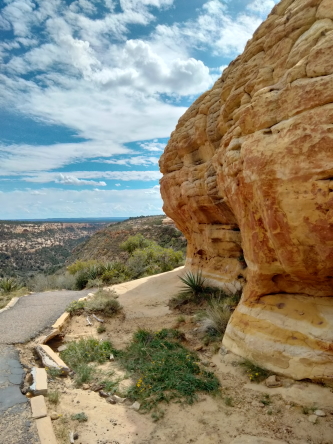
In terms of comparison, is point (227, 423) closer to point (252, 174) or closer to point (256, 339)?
point (256, 339)

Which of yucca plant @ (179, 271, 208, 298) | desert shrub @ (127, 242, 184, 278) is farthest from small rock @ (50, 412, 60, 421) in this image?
desert shrub @ (127, 242, 184, 278)

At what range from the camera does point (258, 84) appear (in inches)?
220

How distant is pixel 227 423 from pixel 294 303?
2245 millimetres

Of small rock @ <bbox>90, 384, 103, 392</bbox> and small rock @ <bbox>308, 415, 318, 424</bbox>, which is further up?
small rock @ <bbox>308, 415, 318, 424</bbox>

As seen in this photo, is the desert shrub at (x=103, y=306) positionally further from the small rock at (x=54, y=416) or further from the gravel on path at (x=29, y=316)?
the small rock at (x=54, y=416)

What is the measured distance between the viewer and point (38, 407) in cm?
414

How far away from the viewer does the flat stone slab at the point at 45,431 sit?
11.6 feet

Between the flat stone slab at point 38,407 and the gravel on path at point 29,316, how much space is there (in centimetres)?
267

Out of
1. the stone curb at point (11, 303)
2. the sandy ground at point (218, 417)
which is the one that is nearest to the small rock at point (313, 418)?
the sandy ground at point (218, 417)

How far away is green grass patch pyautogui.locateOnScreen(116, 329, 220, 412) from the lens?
15.9 ft

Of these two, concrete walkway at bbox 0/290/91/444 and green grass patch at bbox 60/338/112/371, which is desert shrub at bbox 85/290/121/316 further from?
green grass patch at bbox 60/338/112/371

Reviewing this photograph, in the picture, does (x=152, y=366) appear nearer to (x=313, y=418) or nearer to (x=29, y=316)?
(x=313, y=418)

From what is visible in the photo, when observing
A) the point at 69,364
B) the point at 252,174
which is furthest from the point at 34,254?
the point at 252,174

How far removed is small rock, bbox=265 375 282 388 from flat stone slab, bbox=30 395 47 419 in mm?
3340
